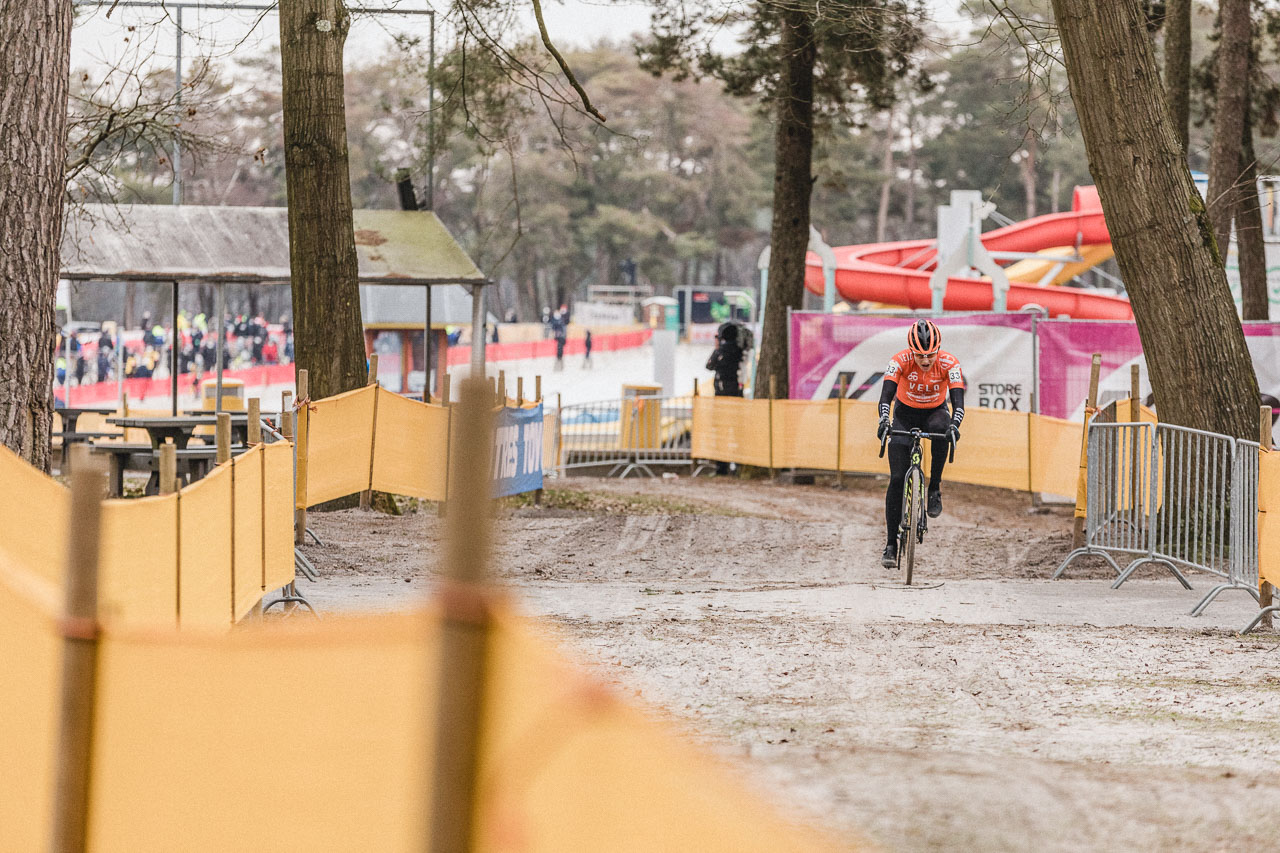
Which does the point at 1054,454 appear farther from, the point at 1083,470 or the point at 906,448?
the point at 906,448

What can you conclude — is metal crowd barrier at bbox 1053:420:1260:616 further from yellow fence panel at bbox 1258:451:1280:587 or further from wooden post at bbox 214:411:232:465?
wooden post at bbox 214:411:232:465

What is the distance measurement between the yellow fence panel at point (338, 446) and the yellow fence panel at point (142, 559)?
648cm

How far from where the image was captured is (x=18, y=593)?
10.8ft

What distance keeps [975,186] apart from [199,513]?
81379 millimetres

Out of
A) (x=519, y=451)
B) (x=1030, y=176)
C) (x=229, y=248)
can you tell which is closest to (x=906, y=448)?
(x=519, y=451)

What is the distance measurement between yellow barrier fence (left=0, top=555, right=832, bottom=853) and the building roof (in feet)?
58.2

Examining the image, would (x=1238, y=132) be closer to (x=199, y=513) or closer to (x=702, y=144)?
(x=199, y=513)

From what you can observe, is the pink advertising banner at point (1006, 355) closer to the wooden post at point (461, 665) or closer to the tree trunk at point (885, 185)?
the wooden post at point (461, 665)

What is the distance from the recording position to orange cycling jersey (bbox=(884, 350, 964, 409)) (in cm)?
1122

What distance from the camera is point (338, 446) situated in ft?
44.7

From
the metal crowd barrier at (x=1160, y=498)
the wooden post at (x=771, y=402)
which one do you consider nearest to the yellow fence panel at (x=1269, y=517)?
the metal crowd barrier at (x=1160, y=498)

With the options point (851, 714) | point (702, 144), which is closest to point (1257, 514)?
point (851, 714)

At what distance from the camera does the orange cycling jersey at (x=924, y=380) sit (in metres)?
11.2

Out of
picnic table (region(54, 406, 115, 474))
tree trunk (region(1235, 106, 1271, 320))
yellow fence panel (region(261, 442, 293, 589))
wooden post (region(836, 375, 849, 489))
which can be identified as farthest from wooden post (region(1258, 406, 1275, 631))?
tree trunk (region(1235, 106, 1271, 320))
